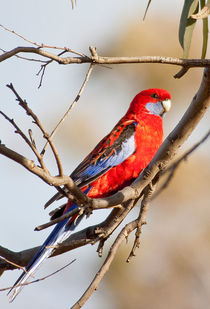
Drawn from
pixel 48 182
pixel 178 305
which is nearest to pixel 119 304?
pixel 178 305

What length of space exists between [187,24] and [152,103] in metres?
1.73

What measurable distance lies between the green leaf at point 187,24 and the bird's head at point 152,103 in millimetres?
1675

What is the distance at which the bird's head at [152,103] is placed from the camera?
4.65 meters

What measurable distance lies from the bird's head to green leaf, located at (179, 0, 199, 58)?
5.49 ft

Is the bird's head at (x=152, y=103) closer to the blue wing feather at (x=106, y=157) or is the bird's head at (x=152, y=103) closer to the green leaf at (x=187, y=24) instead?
the blue wing feather at (x=106, y=157)

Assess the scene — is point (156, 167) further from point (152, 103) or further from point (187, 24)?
point (152, 103)

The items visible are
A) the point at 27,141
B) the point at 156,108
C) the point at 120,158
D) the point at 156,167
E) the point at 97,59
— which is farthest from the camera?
the point at 156,108

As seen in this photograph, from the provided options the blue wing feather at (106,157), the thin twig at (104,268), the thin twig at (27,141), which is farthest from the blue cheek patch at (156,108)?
the thin twig at (27,141)

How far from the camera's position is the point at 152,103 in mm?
4684

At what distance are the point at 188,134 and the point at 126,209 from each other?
1.97 feet

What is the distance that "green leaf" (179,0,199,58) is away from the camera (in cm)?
291

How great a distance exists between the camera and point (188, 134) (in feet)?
9.76

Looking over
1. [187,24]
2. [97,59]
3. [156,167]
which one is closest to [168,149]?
[156,167]

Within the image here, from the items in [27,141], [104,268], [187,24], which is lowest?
[104,268]
